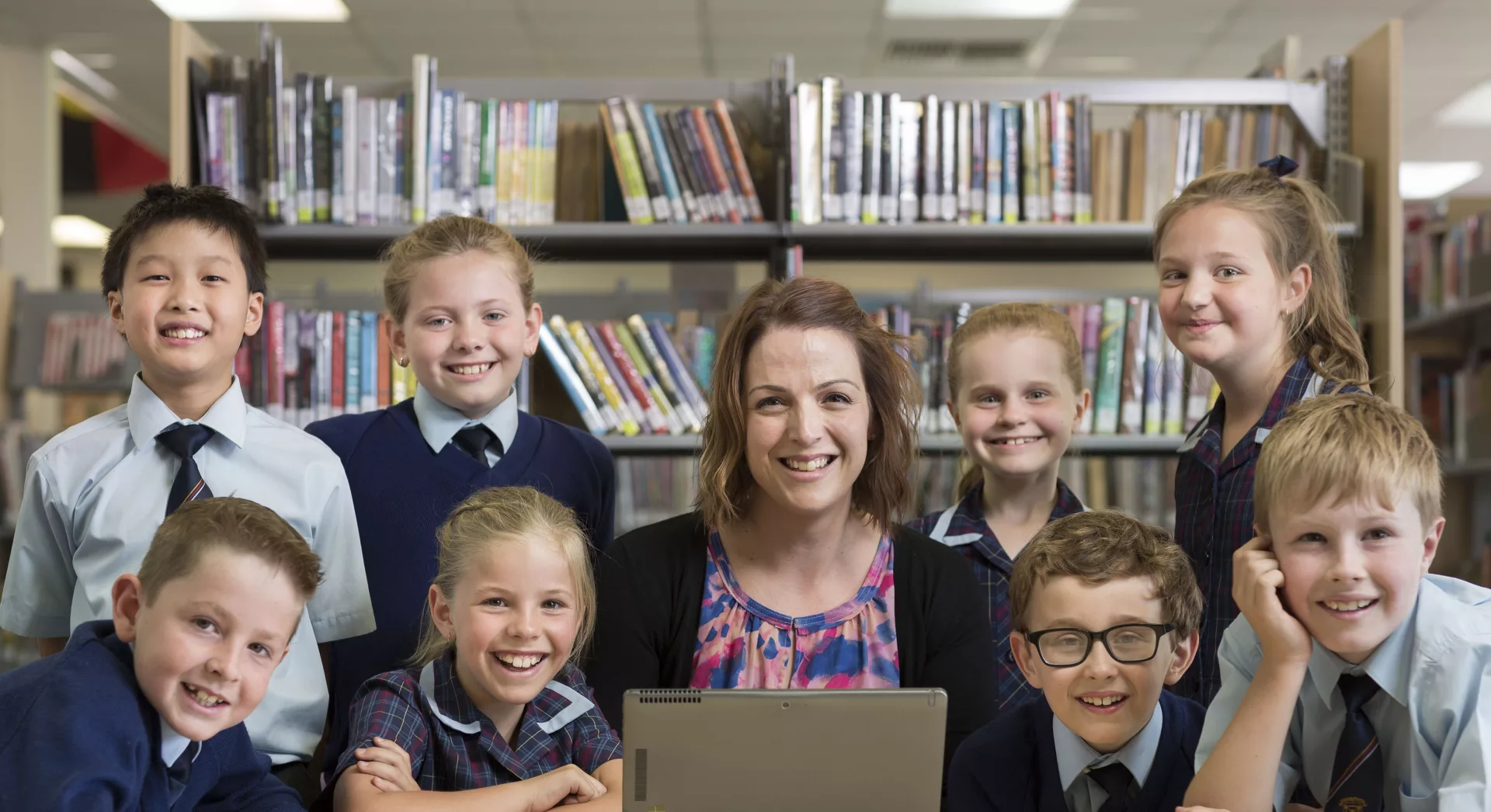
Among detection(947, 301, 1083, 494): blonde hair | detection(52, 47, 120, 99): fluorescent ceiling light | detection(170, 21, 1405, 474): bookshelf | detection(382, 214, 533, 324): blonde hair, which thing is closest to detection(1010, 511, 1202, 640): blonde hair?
detection(947, 301, 1083, 494): blonde hair

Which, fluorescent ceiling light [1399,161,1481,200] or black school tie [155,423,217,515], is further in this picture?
fluorescent ceiling light [1399,161,1481,200]

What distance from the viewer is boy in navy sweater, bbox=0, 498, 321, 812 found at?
1.25 m

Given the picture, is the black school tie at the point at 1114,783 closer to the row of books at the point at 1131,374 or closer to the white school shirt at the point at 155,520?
the white school shirt at the point at 155,520

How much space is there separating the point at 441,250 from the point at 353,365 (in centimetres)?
136

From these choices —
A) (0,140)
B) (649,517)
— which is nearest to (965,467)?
(649,517)

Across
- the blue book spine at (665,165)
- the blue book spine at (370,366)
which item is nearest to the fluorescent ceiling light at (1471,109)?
the blue book spine at (665,165)

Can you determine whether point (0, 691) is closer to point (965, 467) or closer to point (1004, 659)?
point (1004, 659)

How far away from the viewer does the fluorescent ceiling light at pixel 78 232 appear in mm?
9117

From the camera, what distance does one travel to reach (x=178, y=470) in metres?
1.74

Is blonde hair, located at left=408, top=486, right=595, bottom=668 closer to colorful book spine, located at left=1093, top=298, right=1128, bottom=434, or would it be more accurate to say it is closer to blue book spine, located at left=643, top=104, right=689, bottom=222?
blue book spine, located at left=643, top=104, right=689, bottom=222

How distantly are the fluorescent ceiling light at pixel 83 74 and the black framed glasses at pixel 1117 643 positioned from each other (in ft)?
22.2

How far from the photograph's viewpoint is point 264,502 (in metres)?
1.75

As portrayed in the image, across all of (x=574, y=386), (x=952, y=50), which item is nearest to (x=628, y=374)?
(x=574, y=386)

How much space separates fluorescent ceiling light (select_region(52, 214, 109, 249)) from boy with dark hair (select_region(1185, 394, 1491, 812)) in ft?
30.3
